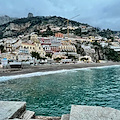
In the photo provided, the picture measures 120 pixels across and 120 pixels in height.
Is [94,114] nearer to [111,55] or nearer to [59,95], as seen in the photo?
[59,95]

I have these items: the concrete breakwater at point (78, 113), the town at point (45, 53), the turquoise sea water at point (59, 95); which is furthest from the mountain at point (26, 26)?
the concrete breakwater at point (78, 113)

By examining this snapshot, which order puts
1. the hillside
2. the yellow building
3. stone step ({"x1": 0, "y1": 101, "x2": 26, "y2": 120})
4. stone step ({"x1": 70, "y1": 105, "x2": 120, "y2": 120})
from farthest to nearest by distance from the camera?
1. the hillside
2. the yellow building
3. stone step ({"x1": 0, "y1": 101, "x2": 26, "y2": 120})
4. stone step ({"x1": 70, "y1": 105, "x2": 120, "y2": 120})

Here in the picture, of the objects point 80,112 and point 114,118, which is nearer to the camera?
→ point 114,118

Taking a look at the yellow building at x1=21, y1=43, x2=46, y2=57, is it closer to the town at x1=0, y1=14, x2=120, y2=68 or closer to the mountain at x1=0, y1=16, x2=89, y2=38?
the town at x1=0, y1=14, x2=120, y2=68

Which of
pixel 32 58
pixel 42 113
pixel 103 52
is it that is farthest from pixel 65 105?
pixel 103 52

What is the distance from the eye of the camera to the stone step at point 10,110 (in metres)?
2.29

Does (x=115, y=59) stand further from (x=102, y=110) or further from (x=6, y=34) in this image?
(x=6, y=34)

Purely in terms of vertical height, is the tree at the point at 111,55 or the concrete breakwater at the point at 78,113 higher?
the tree at the point at 111,55

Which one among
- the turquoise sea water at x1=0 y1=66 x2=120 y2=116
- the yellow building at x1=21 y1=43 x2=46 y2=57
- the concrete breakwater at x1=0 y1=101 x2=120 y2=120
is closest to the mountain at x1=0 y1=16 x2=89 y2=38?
the yellow building at x1=21 y1=43 x2=46 y2=57

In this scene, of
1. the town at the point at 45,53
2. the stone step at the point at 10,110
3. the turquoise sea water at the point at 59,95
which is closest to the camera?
the stone step at the point at 10,110

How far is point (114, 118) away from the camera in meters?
2.09

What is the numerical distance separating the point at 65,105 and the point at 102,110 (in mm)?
4983

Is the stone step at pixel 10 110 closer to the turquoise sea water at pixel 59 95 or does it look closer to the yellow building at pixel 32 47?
the turquoise sea water at pixel 59 95

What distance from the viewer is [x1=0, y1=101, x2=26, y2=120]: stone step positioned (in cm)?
229
